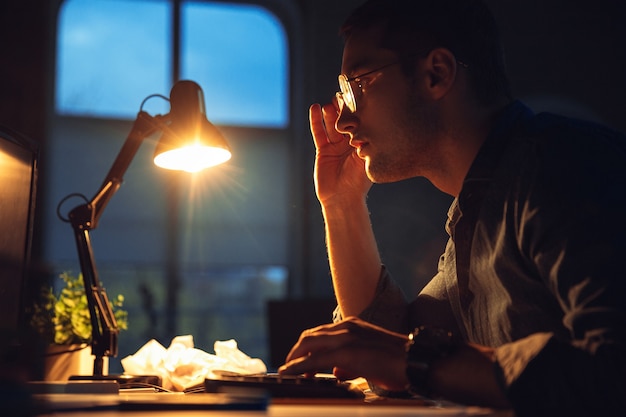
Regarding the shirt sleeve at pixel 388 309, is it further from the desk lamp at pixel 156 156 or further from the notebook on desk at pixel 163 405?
the notebook on desk at pixel 163 405

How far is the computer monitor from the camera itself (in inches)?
49.3

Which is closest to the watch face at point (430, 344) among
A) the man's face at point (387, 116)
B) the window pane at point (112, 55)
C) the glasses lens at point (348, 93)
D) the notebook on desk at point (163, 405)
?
the notebook on desk at point (163, 405)

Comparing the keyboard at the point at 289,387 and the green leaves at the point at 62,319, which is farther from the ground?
the green leaves at the point at 62,319

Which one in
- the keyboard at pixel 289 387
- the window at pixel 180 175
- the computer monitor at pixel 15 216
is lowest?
the keyboard at pixel 289 387

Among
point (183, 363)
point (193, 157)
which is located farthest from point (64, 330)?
point (193, 157)

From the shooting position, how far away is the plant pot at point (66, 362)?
1.47m

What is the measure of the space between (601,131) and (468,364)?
39cm

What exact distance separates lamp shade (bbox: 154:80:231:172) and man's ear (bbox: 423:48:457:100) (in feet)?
1.77

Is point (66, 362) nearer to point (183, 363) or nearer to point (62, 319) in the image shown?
point (62, 319)

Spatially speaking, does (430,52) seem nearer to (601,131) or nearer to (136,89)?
(601,131)

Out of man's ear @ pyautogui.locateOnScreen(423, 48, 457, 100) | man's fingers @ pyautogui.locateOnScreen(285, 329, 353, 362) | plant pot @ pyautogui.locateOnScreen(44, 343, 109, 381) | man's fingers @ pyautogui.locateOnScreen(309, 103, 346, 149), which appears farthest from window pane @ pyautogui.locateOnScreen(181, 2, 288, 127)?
man's fingers @ pyautogui.locateOnScreen(285, 329, 353, 362)

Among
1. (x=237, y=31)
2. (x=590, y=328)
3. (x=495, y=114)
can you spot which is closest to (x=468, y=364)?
(x=590, y=328)

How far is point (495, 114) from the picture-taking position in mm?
1279

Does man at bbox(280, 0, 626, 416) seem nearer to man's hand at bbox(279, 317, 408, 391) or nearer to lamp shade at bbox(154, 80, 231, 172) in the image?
man's hand at bbox(279, 317, 408, 391)
